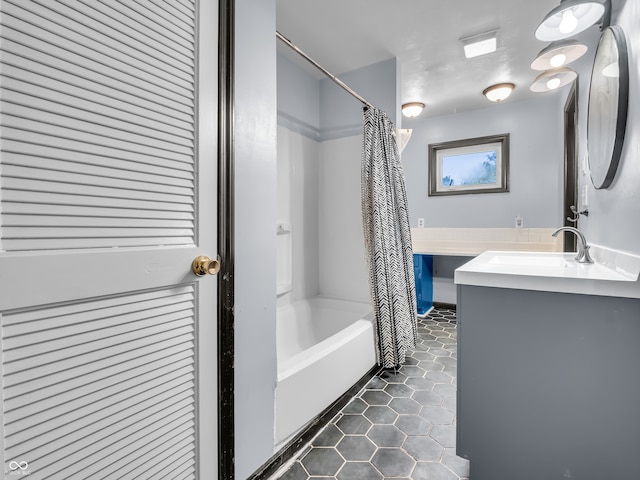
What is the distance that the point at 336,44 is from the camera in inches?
93.8

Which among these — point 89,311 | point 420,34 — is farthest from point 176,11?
point 420,34

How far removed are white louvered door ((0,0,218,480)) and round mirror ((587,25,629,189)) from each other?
1473mm

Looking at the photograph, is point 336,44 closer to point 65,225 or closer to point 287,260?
point 287,260

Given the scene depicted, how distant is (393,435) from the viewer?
1.60 metres

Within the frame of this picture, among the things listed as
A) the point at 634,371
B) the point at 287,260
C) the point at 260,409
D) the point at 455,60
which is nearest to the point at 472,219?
the point at 455,60

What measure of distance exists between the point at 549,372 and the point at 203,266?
121cm

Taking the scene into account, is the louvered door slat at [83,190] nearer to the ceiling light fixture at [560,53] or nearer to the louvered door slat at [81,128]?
the louvered door slat at [81,128]

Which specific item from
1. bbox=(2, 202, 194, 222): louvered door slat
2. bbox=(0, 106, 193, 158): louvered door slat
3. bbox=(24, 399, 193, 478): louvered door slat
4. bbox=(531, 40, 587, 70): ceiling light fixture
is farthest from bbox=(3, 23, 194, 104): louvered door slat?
bbox=(531, 40, 587, 70): ceiling light fixture

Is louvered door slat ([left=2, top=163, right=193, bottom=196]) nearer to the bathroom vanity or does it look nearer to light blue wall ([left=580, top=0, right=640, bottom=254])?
the bathroom vanity

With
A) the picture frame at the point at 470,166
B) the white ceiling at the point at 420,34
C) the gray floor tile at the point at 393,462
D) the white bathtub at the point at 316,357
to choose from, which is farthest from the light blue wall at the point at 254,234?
the picture frame at the point at 470,166

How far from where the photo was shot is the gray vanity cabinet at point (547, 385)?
0.99 m

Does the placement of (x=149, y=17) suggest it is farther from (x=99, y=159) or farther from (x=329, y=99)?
(x=329, y=99)

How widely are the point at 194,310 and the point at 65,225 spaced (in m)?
0.43

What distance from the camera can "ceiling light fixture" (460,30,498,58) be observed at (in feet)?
7.43
